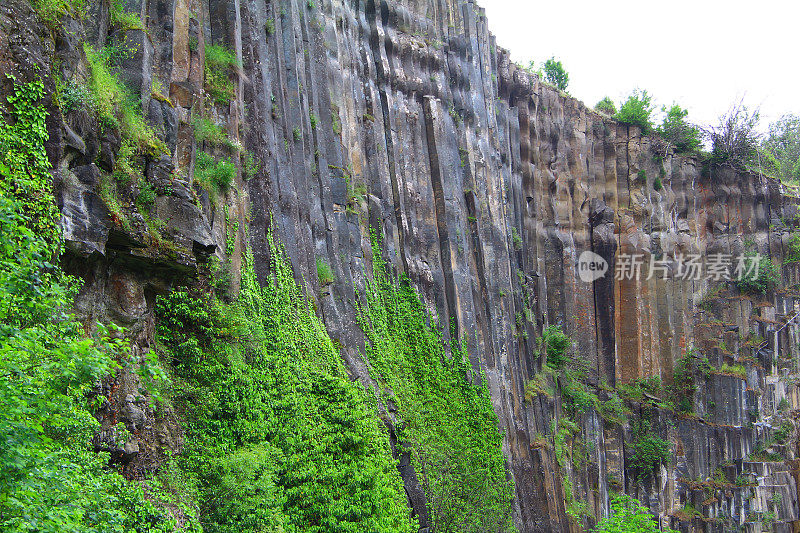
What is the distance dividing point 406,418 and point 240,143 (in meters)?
7.70

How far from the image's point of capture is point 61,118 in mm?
8797

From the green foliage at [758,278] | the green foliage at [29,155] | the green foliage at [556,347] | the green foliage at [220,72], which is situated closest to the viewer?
the green foliage at [29,155]

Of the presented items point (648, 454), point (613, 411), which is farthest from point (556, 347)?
point (648, 454)

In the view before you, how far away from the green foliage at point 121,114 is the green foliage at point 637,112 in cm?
2906

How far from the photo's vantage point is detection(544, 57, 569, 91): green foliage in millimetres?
39125

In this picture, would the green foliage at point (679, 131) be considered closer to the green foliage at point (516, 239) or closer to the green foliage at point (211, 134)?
the green foliage at point (516, 239)

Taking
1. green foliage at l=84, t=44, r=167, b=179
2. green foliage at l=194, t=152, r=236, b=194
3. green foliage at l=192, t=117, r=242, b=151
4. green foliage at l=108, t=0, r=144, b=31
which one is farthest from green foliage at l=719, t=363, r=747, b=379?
green foliage at l=108, t=0, r=144, b=31

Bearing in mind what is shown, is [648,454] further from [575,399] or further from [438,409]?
[438,409]

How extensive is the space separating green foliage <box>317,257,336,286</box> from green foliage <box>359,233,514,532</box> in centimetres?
153

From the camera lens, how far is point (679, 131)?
3666 centimetres

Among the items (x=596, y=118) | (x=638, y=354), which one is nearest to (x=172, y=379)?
(x=638, y=354)

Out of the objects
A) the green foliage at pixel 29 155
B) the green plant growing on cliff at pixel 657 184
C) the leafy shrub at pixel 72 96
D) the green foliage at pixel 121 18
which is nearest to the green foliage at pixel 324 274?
the green foliage at pixel 121 18

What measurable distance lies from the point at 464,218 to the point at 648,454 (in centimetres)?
1428

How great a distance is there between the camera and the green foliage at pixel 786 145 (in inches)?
1713
